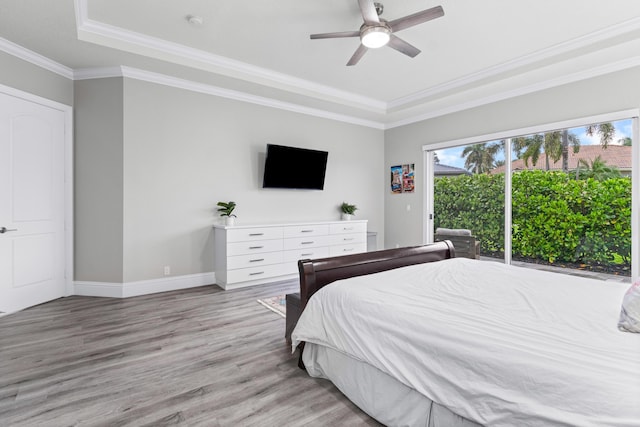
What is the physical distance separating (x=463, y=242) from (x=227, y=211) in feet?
12.1

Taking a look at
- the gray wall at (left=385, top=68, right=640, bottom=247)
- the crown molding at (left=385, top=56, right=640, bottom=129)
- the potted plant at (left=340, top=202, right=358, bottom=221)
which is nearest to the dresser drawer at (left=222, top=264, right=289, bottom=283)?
the potted plant at (left=340, top=202, right=358, bottom=221)

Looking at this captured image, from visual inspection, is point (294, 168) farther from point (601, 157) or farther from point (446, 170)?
point (601, 157)

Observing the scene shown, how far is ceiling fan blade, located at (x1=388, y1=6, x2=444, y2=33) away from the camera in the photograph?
95.3 inches

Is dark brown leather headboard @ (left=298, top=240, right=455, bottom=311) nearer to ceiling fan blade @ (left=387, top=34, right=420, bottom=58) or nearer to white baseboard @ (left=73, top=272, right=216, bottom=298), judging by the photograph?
ceiling fan blade @ (left=387, top=34, right=420, bottom=58)

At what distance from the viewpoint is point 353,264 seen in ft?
7.84

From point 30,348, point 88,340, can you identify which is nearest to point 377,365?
point 88,340

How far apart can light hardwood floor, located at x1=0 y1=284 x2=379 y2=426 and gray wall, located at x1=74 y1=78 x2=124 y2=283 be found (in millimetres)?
613

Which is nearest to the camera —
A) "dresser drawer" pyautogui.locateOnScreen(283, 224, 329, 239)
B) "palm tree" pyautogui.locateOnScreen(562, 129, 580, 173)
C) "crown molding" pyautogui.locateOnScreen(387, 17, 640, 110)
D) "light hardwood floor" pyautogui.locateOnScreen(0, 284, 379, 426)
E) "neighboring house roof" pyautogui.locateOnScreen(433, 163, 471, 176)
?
"light hardwood floor" pyautogui.locateOnScreen(0, 284, 379, 426)

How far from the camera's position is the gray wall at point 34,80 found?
10.8ft

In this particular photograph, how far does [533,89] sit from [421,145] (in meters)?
1.82

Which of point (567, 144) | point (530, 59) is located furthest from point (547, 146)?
point (530, 59)

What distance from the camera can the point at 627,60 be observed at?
139 inches

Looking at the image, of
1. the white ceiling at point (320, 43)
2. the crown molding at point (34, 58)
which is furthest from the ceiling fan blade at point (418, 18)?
the crown molding at point (34, 58)

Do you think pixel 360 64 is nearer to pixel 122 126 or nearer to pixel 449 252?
Result: pixel 449 252
